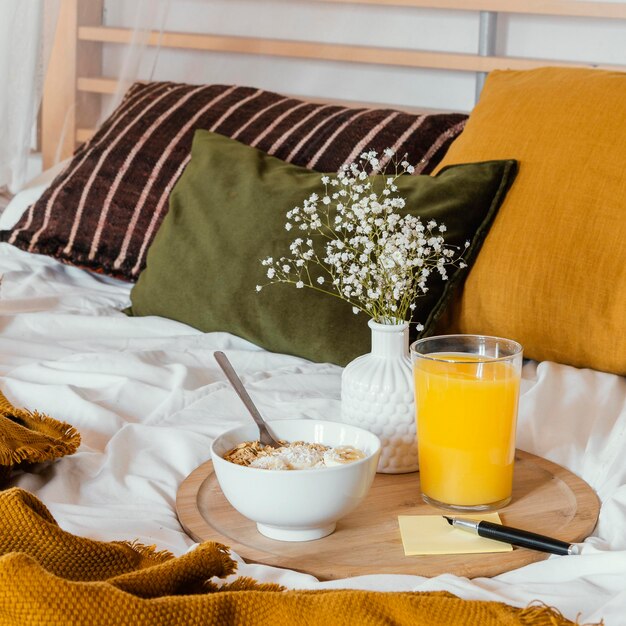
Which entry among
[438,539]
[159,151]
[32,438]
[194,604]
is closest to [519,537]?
[438,539]

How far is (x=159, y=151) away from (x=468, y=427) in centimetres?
114

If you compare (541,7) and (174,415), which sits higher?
(541,7)

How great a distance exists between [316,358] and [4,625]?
837mm

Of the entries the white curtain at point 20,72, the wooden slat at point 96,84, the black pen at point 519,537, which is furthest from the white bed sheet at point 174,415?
the wooden slat at point 96,84

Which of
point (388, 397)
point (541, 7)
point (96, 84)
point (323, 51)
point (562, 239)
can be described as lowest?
point (388, 397)

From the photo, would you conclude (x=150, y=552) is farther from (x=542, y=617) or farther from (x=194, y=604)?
(x=542, y=617)

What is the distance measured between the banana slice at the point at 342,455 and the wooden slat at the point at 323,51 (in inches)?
53.2

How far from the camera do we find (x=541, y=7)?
206cm

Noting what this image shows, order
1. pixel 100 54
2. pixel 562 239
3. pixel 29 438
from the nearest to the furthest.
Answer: pixel 29 438, pixel 562 239, pixel 100 54

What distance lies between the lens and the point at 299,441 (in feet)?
3.18

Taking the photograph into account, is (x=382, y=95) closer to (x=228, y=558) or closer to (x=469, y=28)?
(x=469, y=28)

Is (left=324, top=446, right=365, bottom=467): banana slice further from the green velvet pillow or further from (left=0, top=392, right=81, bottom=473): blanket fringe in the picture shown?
the green velvet pillow

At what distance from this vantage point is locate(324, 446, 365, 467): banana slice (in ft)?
2.92

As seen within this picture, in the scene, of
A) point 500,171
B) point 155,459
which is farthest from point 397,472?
point 500,171
